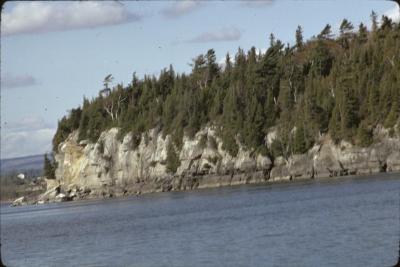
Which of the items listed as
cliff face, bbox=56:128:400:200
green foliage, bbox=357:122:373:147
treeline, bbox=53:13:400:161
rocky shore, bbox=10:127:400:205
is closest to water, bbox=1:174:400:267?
rocky shore, bbox=10:127:400:205

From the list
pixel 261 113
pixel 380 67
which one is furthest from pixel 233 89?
pixel 380 67

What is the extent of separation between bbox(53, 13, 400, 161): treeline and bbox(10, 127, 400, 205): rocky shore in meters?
1.37

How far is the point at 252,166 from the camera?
109m

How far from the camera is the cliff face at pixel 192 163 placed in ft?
315

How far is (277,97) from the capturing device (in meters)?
118

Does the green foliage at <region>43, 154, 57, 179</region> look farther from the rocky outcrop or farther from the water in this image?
the water

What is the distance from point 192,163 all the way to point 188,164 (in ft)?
Answer: 2.20

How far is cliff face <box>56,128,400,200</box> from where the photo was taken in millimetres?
96062

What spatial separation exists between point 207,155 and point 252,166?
7.65m

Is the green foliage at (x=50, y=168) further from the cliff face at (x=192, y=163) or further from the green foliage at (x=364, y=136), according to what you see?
the green foliage at (x=364, y=136)

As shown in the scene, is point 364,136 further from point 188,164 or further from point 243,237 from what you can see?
point 243,237

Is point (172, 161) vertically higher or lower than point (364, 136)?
lower

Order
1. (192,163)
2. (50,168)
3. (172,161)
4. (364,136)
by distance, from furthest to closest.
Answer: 1. (50,168)
2. (172,161)
3. (192,163)
4. (364,136)

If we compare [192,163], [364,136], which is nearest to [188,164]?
[192,163]
